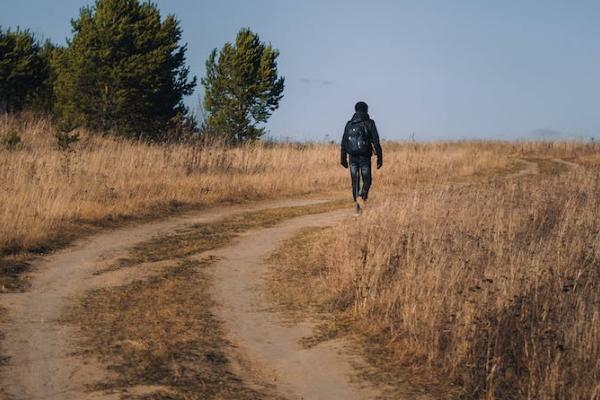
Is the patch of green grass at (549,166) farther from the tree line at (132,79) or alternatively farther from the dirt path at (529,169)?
the tree line at (132,79)

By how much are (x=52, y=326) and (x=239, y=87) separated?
32898mm

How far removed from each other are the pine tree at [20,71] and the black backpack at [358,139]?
3003 cm

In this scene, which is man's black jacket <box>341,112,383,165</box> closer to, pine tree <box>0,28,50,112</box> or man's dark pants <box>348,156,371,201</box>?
man's dark pants <box>348,156,371,201</box>

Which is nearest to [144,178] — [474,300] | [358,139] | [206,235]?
[206,235]

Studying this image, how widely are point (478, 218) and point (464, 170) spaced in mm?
13868

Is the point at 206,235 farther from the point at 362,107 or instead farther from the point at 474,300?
the point at 474,300

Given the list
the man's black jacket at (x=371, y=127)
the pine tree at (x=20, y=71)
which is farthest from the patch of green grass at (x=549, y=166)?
the pine tree at (x=20, y=71)

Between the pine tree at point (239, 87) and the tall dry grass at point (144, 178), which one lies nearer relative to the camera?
the tall dry grass at point (144, 178)

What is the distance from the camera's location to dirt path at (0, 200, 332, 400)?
4.57 meters

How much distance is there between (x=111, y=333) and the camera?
5.83m

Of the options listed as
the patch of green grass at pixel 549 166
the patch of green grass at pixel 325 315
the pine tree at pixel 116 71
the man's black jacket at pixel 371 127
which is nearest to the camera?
the patch of green grass at pixel 325 315

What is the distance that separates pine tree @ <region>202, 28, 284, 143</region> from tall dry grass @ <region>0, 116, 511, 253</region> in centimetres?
1351

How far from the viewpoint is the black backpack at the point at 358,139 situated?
11.2 m

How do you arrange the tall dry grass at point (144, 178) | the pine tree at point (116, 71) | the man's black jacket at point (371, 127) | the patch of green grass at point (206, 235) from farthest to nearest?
1. the pine tree at point (116, 71)
2. the tall dry grass at point (144, 178)
3. the man's black jacket at point (371, 127)
4. the patch of green grass at point (206, 235)
